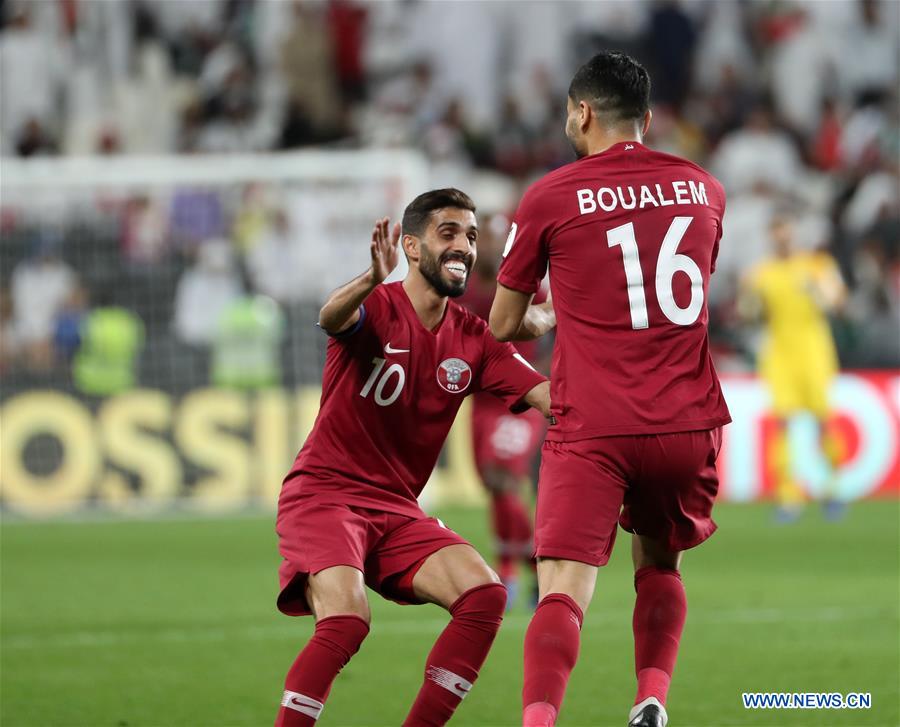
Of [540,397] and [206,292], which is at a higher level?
[206,292]

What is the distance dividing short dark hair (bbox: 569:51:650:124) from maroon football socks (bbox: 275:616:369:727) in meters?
1.67

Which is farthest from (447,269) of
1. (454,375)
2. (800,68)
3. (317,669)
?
(800,68)

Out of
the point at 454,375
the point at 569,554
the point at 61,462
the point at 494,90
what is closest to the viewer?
the point at 569,554

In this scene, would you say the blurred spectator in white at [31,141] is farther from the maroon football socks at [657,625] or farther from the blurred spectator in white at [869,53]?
the maroon football socks at [657,625]

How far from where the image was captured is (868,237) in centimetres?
1769

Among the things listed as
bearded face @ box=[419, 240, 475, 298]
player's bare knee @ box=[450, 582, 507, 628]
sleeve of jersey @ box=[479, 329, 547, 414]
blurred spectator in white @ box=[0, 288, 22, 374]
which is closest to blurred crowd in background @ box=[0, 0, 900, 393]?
blurred spectator in white @ box=[0, 288, 22, 374]

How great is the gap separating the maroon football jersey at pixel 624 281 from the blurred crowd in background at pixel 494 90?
1255 centimetres

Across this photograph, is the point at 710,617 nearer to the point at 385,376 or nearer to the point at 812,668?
the point at 812,668

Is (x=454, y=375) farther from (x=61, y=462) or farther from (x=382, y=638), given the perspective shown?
(x=61, y=462)

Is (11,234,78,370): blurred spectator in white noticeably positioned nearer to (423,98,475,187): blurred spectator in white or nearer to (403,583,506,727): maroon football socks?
(423,98,475,187): blurred spectator in white

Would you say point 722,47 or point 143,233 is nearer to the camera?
point 143,233

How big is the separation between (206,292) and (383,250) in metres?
11.2

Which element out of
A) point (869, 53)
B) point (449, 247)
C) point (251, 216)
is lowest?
point (449, 247)

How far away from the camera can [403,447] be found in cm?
535
